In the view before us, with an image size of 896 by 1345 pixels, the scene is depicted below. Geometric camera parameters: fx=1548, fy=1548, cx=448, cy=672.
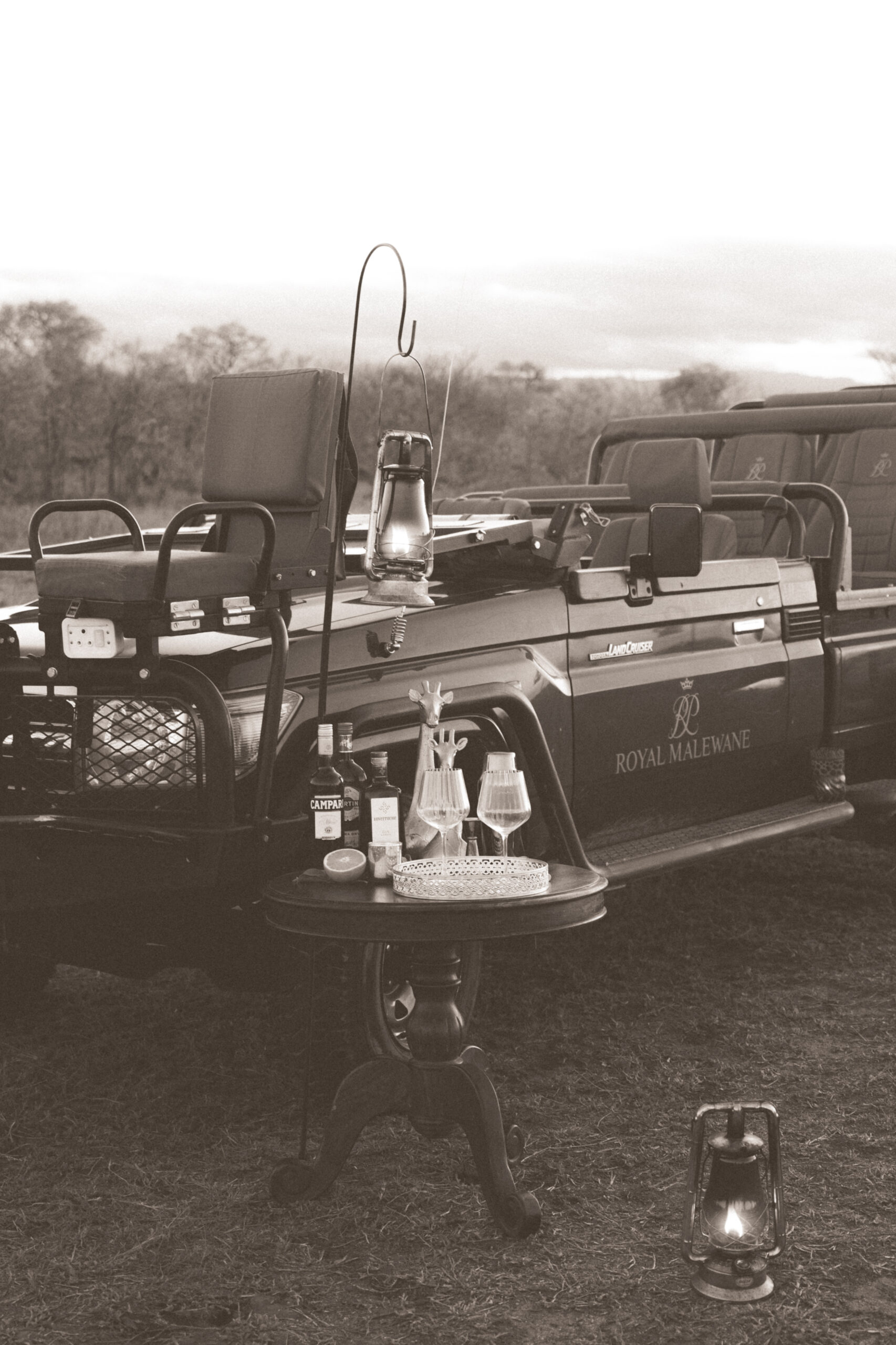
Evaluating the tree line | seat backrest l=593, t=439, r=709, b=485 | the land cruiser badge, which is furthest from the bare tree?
the land cruiser badge

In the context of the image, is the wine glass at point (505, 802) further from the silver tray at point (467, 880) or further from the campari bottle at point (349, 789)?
the campari bottle at point (349, 789)

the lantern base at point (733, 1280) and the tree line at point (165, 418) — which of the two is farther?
the tree line at point (165, 418)

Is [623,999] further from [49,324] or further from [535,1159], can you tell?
[49,324]

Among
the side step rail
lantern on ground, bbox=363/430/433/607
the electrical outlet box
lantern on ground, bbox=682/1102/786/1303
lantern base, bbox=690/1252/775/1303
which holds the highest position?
lantern on ground, bbox=363/430/433/607

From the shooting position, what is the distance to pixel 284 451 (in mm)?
4871

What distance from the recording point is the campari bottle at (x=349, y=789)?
390 cm

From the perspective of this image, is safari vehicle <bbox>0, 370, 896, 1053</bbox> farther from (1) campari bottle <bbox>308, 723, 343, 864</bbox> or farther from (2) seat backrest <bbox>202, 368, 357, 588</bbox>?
(1) campari bottle <bbox>308, 723, 343, 864</bbox>

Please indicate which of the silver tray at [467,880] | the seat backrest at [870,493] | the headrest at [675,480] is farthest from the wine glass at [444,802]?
the seat backrest at [870,493]

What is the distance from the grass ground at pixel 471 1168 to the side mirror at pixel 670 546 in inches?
51.9

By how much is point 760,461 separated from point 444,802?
190 inches

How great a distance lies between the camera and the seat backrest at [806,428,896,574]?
748 cm

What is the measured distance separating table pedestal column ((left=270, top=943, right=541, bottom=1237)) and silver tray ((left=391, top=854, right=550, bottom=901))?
0.21 meters

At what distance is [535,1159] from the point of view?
4191 millimetres

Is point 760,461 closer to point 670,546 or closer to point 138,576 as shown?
point 670,546
